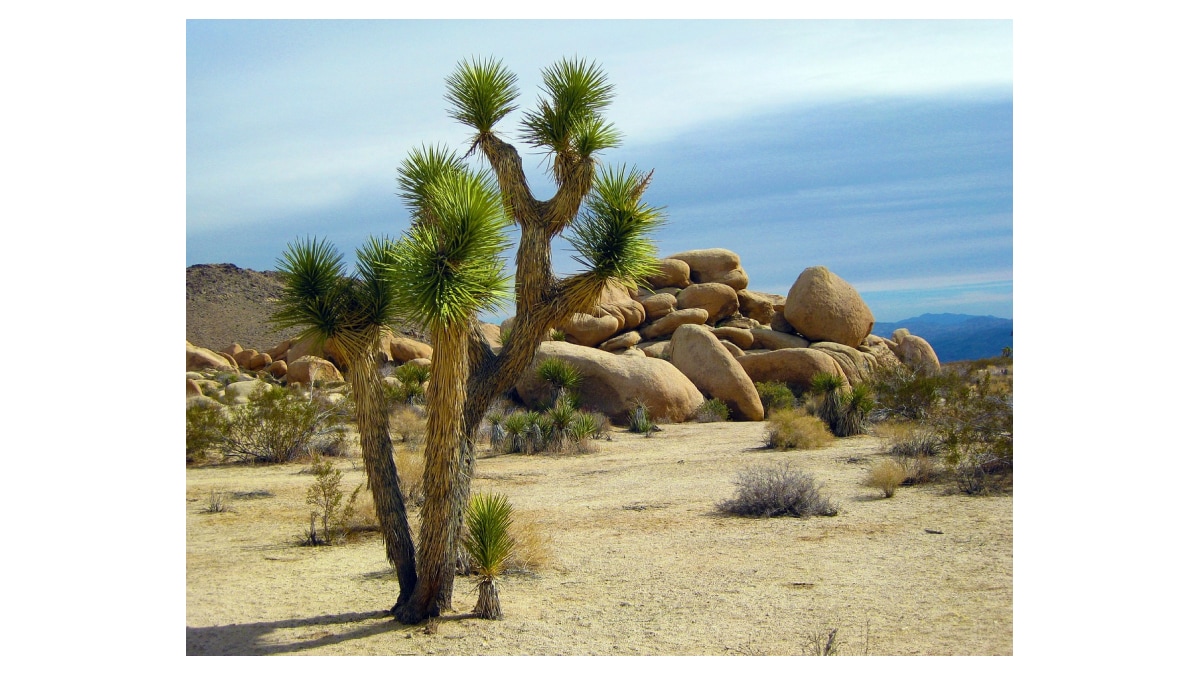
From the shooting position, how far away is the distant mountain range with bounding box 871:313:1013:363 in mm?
33750

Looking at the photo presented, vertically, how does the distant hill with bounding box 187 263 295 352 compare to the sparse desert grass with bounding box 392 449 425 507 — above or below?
above

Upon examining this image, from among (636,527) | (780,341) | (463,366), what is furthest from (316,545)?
(780,341)

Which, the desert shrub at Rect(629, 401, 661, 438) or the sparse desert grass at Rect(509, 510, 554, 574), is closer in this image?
the sparse desert grass at Rect(509, 510, 554, 574)

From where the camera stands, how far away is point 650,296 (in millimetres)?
35094

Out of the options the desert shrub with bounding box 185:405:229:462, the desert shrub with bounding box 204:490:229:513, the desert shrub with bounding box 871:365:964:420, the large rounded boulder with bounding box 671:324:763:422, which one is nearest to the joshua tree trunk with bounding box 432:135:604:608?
the desert shrub with bounding box 204:490:229:513

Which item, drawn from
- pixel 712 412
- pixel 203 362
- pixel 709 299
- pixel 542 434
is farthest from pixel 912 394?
pixel 203 362

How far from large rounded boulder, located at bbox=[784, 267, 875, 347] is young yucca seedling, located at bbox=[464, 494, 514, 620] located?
1013 inches

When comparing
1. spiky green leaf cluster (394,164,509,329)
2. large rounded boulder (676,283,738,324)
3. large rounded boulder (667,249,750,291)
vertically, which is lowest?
spiky green leaf cluster (394,164,509,329)

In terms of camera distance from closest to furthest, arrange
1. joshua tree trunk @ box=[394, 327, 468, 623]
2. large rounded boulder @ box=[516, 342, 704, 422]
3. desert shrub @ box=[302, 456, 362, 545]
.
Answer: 1. joshua tree trunk @ box=[394, 327, 468, 623]
2. desert shrub @ box=[302, 456, 362, 545]
3. large rounded boulder @ box=[516, 342, 704, 422]

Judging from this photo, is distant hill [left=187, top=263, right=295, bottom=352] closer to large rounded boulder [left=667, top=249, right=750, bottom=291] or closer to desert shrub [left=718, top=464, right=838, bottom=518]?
large rounded boulder [left=667, top=249, right=750, bottom=291]

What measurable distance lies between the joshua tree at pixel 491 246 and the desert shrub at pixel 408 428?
1064 centimetres

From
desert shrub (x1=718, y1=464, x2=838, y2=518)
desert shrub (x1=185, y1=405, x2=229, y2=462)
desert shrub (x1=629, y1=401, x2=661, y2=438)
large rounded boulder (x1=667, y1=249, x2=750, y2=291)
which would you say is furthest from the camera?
large rounded boulder (x1=667, y1=249, x2=750, y2=291)

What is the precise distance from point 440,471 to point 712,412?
17.4m

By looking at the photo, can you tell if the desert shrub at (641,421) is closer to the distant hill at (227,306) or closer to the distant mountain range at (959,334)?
the distant mountain range at (959,334)
